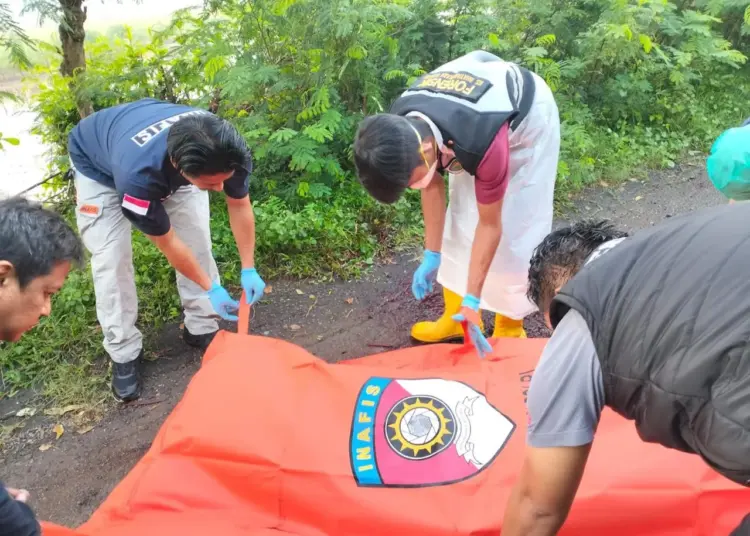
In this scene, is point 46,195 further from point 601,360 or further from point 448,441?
point 601,360

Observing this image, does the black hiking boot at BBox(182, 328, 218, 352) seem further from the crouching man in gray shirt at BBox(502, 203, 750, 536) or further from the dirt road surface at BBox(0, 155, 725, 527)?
the crouching man in gray shirt at BBox(502, 203, 750, 536)

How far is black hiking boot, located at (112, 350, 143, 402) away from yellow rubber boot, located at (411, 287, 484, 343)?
1329 millimetres

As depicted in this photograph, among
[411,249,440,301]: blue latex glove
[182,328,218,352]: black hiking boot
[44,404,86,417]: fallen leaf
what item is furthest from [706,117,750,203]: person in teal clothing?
[44,404,86,417]: fallen leaf

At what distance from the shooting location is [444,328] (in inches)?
110

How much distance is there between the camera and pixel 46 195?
3.50 m

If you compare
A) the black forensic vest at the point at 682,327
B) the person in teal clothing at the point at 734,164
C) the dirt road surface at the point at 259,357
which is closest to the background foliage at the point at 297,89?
the dirt road surface at the point at 259,357

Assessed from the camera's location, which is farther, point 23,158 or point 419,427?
point 23,158

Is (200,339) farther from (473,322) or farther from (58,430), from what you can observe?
(473,322)

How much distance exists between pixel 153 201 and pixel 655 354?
175 centimetres

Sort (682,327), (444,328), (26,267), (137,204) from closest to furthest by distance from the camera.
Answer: (682,327) < (26,267) < (137,204) < (444,328)

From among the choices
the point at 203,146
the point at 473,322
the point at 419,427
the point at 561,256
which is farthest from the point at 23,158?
the point at 561,256

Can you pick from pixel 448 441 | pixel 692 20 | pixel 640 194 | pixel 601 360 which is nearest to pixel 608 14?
pixel 692 20

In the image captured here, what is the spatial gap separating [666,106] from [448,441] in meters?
4.59

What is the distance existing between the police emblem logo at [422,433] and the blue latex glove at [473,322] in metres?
0.30
